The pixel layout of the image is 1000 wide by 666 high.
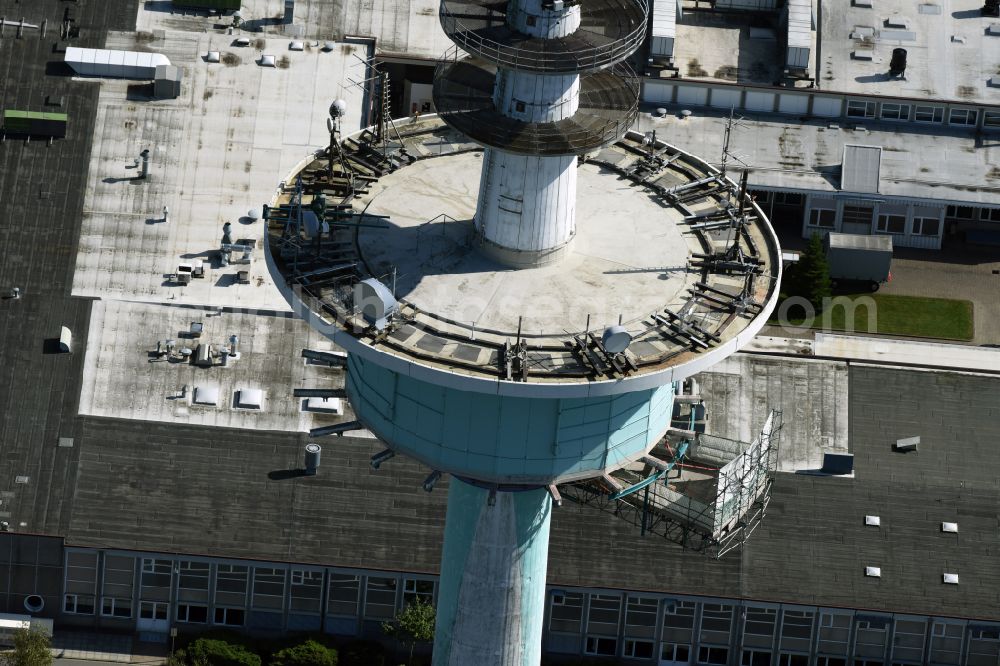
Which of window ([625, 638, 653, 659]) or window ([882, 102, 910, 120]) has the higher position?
window ([882, 102, 910, 120])

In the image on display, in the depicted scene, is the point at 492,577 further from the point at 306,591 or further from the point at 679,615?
the point at 679,615

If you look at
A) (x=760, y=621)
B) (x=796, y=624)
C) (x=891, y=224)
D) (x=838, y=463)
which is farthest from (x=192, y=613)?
(x=891, y=224)

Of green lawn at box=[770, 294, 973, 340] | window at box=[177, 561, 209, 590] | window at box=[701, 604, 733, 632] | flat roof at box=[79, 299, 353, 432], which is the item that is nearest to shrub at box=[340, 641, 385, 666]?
window at box=[177, 561, 209, 590]

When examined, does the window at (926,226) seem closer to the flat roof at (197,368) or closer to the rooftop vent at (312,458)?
the flat roof at (197,368)

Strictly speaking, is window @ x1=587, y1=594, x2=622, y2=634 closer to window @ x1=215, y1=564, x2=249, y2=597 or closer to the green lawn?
window @ x1=215, y1=564, x2=249, y2=597

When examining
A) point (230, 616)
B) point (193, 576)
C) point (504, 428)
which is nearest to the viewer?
point (504, 428)

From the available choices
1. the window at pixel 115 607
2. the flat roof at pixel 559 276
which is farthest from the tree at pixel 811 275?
the flat roof at pixel 559 276

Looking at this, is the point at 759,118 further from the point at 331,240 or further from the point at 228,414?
the point at 331,240
